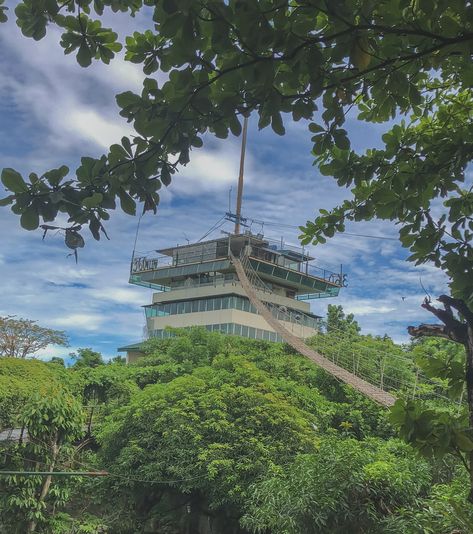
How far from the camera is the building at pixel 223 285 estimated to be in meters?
17.9

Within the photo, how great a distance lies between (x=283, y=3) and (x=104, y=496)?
20.1ft

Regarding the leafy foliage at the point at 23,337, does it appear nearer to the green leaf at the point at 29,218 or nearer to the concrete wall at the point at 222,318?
the concrete wall at the point at 222,318

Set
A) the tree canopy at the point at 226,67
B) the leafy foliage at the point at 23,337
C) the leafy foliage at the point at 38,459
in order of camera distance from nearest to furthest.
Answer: the tree canopy at the point at 226,67, the leafy foliage at the point at 38,459, the leafy foliage at the point at 23,337

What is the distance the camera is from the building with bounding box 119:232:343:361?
58.8 feet

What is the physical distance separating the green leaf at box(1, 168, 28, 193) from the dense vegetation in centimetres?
313

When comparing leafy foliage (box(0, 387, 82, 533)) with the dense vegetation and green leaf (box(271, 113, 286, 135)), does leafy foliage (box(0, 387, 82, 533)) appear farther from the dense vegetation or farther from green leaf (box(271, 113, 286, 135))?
green leaf (box(271, 113, 286, 135))

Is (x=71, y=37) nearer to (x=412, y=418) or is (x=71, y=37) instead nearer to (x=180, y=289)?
(x=412, y=418)

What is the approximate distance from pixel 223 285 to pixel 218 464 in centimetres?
1346

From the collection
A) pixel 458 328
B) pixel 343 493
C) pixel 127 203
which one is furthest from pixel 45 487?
pixel 458 328

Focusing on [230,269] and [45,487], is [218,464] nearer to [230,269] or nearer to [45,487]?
[45,487]

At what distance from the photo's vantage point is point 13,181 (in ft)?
2.95

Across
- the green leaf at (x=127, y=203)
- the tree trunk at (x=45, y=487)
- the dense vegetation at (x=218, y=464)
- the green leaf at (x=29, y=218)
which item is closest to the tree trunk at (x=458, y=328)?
the green leaf at (x=127, y=203)

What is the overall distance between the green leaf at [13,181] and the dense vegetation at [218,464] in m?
3.13

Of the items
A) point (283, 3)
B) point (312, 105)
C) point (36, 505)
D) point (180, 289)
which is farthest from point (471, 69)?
point (180, 289)
